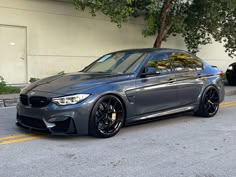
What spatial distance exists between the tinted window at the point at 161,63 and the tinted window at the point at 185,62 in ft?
0.63

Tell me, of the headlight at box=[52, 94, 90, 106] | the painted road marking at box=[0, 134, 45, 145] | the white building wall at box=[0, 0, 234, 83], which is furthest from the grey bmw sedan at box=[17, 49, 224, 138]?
the white building wall at box=[0, 0, 234, 83]

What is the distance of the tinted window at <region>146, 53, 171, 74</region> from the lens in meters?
7.01

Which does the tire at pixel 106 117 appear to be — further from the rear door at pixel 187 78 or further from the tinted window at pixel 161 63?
the rear door at pixel 187 78

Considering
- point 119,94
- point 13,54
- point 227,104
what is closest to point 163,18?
point 227,104

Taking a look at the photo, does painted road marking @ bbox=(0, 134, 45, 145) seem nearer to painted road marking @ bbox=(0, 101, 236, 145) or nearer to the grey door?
painted road marking @ bbox=(0, 101, 236, 145)

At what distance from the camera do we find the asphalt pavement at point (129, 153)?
4.57m

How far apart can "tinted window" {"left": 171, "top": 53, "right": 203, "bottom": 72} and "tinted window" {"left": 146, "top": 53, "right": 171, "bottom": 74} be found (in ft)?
0.63

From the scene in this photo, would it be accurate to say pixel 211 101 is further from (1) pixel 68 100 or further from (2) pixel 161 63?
(1) pixel 68 100

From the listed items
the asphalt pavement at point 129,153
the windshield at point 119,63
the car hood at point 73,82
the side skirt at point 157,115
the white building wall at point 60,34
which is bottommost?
the asphalt pavement at point 129,153

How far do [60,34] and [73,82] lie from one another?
9045mm

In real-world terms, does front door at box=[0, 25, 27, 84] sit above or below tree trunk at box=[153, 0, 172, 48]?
below

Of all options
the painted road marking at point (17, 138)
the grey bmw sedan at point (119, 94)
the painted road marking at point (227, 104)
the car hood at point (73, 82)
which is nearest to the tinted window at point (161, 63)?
the grey bmw sedan at point (119, 94)

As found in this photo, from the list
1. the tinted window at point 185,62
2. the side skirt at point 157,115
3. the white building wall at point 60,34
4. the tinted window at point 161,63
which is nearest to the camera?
the side skirt at point 157,115

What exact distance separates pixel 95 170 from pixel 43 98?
1741 millimetres
